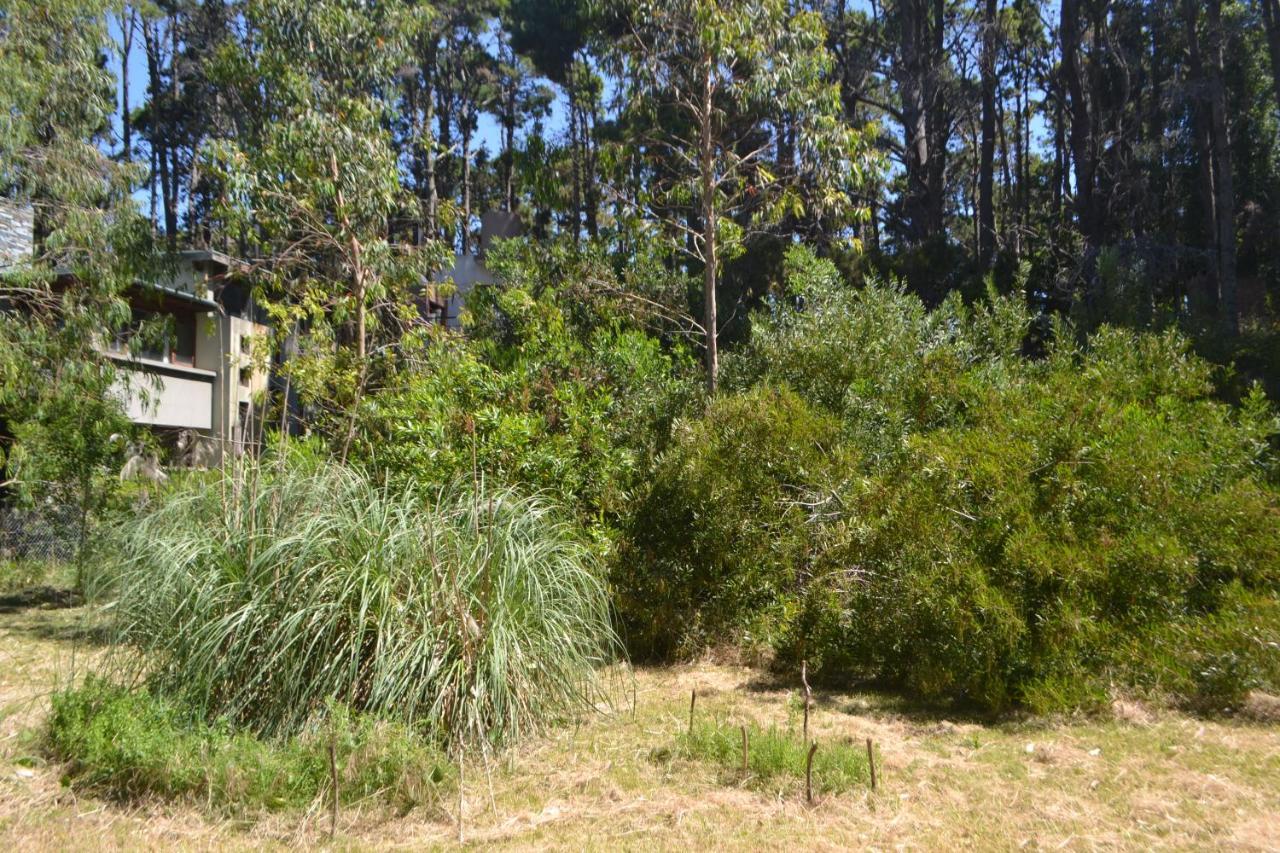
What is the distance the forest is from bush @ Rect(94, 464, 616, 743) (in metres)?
0.03

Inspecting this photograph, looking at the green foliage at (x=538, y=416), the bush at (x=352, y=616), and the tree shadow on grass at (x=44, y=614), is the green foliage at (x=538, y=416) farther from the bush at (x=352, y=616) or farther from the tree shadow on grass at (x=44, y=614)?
the tree shadow on grass at (x=44, y=614)

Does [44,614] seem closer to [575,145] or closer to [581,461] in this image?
[581,461]

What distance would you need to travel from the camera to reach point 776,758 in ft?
18.9

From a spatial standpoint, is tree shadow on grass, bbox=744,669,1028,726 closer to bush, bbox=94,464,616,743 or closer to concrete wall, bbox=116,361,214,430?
bush, bbox=94,464,616,743

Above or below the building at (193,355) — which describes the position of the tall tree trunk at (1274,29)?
above

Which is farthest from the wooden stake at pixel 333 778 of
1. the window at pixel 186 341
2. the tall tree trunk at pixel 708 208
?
the window at pixel 186 341

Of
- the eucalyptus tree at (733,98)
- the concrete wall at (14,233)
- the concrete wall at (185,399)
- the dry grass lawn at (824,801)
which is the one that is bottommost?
the dry grass lawn at (824,801)

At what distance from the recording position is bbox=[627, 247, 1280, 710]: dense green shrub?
682 cm

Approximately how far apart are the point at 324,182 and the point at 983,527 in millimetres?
8580

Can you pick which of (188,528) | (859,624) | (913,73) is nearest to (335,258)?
(188,528)

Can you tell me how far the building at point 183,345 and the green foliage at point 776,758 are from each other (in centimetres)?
735

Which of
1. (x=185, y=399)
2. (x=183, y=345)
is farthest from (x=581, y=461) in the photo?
(x=183, y=345)

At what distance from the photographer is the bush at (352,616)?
595 cm

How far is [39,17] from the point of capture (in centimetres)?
1256
